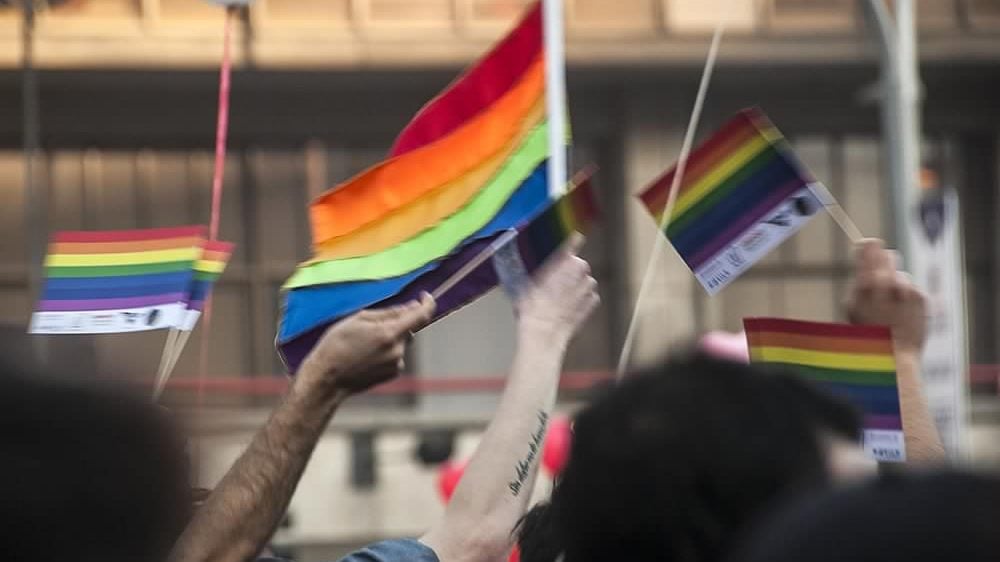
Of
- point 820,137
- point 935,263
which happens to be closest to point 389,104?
point 820,137

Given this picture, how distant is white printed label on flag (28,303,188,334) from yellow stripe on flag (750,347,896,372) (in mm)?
1259

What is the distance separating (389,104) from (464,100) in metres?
8.97

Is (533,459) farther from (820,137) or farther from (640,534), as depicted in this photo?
(820,137)

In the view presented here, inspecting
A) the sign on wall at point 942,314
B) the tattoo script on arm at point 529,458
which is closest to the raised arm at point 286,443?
the tattoo script on arm at point 529,458

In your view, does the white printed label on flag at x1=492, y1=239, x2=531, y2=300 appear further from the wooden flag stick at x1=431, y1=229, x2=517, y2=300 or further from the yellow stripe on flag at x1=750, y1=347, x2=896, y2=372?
the yellow stripe on flag at x1=750, y1=347, x2=896, y2=372

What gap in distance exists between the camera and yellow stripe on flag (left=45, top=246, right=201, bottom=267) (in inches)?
154

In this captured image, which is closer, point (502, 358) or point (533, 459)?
point (533, 459)

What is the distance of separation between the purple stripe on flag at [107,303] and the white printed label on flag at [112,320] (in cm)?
2

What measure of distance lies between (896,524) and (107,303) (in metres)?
3.08

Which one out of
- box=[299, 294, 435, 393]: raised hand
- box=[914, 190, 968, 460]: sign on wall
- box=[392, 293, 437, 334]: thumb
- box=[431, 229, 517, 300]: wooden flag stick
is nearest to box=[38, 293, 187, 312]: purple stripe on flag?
box=[431, 229, 517, 300]: wooden flag stick

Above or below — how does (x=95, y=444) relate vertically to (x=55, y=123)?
below

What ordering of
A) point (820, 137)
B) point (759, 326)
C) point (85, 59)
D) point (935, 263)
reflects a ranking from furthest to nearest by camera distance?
point (820, 137) < point (85, 59) < point (935, 263) < point (759, 326)

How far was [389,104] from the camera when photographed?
42.0ft

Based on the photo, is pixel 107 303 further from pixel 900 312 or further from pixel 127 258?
pixel 900 312
